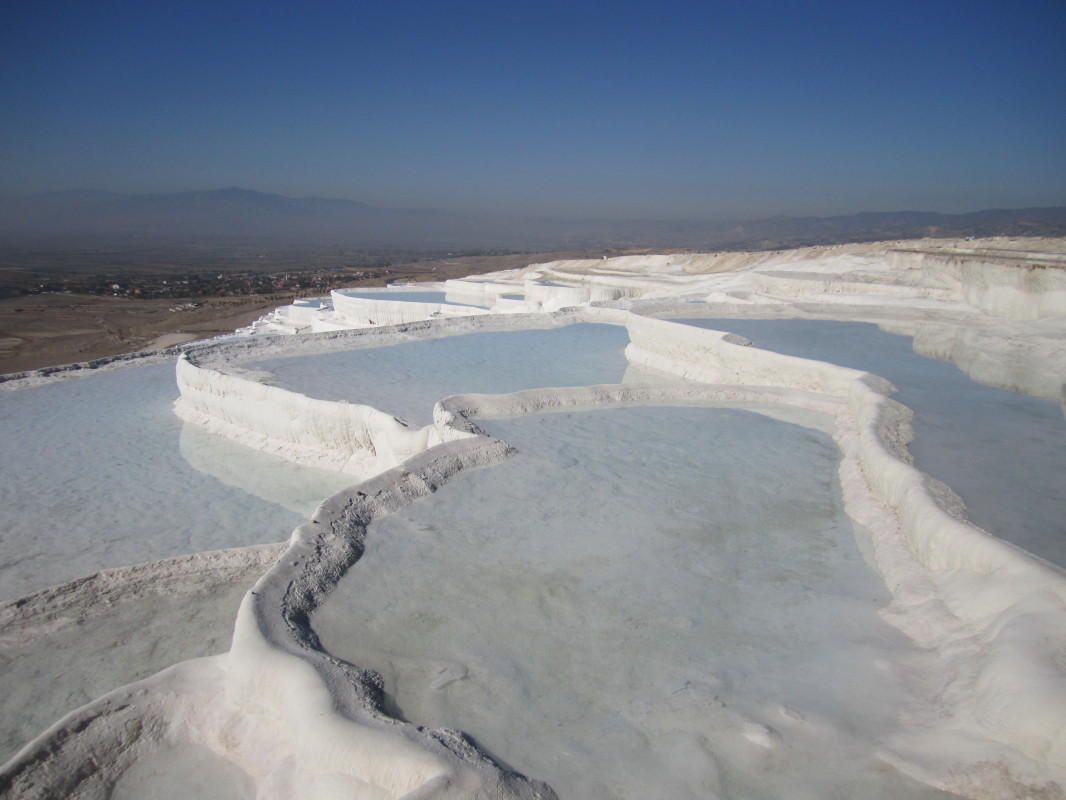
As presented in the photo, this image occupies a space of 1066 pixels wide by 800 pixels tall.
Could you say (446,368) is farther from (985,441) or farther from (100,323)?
→ (100,323)

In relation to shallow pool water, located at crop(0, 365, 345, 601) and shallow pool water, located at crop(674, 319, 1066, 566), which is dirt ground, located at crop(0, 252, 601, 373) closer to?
shallow pool water, located at crop(0, 365, 345, 601)

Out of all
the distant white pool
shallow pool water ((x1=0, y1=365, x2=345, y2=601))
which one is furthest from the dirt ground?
shallow pool water ((x1=0, y1=365, x2=345, y2=601))

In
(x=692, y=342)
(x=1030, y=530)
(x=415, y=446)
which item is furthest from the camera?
(x=692, y=342)

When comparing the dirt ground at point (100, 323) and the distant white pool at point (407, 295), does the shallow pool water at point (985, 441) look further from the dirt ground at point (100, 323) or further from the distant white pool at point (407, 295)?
the dirt ground at point (100, 323)

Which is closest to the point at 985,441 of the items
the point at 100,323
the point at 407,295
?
the point at 407,295

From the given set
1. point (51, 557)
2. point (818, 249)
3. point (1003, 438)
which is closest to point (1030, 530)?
point (1003, 438)

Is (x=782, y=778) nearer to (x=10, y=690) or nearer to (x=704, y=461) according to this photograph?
(x=704, y=461)
